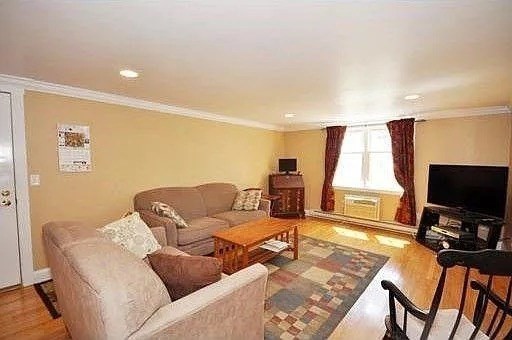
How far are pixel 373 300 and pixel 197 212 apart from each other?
2588 millimetres

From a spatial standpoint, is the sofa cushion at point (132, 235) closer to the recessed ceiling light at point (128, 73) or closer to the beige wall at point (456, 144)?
the recessed ceiling light at point (128, 73)

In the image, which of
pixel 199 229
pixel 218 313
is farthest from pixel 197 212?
pixel 218 313

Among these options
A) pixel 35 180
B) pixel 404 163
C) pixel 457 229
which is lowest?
pixel 457 229

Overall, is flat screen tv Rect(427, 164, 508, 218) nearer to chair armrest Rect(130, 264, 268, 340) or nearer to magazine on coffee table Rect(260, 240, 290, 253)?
magazine on coffee table Rect(260, 240, 290, 253)

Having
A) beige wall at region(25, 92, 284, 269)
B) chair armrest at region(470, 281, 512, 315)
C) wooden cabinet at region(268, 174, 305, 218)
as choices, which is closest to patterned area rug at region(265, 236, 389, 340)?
chair armrest at region(470, 281, 512, 315)

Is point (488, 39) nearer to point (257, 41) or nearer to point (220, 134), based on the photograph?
point (257, 41)

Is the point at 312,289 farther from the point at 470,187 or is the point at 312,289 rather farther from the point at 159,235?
the point at 470,187

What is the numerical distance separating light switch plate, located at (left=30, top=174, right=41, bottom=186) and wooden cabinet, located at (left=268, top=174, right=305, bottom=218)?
391cm

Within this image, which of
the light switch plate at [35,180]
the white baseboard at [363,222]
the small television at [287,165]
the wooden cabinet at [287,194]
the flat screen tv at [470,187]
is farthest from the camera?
the small television at [287,165]

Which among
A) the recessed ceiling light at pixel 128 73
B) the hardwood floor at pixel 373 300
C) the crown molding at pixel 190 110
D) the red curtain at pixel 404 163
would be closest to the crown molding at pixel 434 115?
the crown molding at pixel 190 110

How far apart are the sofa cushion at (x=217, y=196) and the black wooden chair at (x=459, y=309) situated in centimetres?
307

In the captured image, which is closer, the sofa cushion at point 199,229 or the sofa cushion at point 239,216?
the sofa cushion at point 199,229

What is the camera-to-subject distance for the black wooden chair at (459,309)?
41.4 inches

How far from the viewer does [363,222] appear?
5.11m
